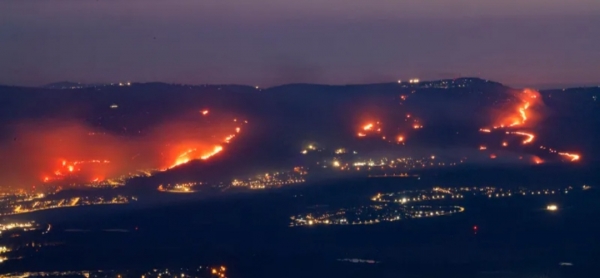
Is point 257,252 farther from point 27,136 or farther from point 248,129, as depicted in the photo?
point 248,129

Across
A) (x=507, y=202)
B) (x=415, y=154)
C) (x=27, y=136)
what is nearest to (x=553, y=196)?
(x=507, y=202)

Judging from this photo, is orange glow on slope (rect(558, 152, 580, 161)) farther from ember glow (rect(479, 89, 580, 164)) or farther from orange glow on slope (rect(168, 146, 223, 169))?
orange glow on slope (rect(168, 146, 223, 169))

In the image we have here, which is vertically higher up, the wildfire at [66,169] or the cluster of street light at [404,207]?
the wildfire at [66,169]

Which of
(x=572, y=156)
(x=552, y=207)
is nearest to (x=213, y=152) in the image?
(x=572, y=156)

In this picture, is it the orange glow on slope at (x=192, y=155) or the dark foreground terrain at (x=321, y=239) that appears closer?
the dark foreground terrain at (x=321, y=239)

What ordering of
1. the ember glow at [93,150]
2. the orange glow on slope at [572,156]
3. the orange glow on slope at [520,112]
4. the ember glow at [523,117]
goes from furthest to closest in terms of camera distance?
1. the orange glow on slope at [520,112]
2. the ember glow at [523,117]
3. the orange glow on slope at [572,156]
4. the ember glow at [93,150]

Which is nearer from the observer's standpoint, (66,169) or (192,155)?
(66,169)

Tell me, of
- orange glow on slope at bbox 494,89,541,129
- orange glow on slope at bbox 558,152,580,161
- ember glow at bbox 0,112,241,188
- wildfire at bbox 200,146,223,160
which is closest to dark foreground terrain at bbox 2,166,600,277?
orange glow on slope at bbox 558,152,580,161

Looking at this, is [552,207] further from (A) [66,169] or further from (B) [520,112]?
(B) [520,112]

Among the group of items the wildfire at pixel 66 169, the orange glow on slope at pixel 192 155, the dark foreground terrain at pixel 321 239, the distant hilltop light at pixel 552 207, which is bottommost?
the dark foreground terrain at pixel 321 239

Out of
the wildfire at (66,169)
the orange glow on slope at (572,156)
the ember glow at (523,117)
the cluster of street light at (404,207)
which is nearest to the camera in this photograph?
the cluster of street light at (404,207)

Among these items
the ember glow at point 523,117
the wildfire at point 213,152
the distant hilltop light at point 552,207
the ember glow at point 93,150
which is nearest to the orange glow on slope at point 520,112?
the ember glow at point 523,117

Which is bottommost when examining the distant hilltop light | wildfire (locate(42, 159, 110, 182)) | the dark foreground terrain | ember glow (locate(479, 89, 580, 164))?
the dark foreground terrain

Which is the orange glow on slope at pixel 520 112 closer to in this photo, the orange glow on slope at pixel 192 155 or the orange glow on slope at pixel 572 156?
the orange glow on slope at pixel 572 156
